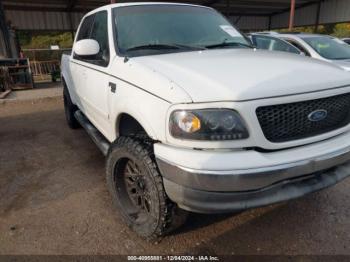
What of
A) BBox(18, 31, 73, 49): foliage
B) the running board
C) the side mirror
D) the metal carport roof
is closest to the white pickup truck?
the side mirror

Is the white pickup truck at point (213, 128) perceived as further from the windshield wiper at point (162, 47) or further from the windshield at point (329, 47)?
the windshield at point (329, 47)

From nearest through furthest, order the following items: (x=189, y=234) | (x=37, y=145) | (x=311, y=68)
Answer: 1. (x=311, y=68)
2. (x=189, y=234)
3. (x=37, y=145)

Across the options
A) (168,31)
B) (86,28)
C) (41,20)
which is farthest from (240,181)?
(41,20)

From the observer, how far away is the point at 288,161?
199cm

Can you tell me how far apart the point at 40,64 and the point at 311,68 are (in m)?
16.9

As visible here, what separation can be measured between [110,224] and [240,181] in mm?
1439

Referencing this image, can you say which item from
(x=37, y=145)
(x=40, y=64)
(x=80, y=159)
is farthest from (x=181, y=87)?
(x=40, y=64)

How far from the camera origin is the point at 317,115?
85.7 inches

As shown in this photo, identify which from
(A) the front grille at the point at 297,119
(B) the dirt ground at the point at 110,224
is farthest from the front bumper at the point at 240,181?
(B) the dirt ground at the point at 110,224

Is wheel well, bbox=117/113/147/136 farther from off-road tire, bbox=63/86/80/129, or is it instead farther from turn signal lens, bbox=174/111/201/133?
off-road tire, bbox=63/86/80/129

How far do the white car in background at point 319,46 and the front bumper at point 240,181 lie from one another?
5.58 metres

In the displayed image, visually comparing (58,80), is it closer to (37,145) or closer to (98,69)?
(37,145)

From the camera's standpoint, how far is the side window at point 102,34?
10.0ft

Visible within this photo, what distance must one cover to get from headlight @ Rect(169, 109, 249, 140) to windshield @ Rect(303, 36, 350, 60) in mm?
6186
